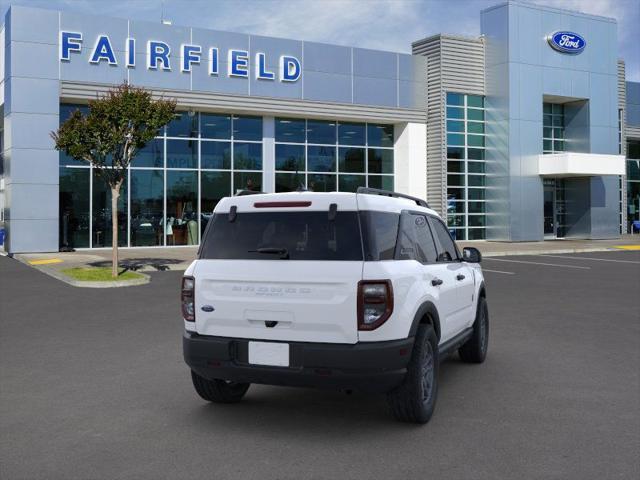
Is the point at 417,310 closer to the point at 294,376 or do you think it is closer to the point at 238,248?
the point at 294,376

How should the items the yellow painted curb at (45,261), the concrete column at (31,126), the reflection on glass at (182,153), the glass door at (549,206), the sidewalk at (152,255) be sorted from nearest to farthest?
the sidewalk at (152,255)
the yellow painted curb at (45,261)
the concrete column at (31,126)
the reflection on glass at (182,153)
the glass door at (549,206)

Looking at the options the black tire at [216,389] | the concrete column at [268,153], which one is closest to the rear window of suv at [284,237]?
the black tire at [216,389]

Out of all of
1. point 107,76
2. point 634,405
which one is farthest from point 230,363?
point 107,76

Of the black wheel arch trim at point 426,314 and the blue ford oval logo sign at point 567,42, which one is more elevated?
the blue ford oval logo sign at point 567,42

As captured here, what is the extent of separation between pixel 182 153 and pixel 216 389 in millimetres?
21443

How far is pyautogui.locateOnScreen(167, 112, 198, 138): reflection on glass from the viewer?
2588 centimetres

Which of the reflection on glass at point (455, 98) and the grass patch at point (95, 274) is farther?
the reflection on glass at point (455, 98)

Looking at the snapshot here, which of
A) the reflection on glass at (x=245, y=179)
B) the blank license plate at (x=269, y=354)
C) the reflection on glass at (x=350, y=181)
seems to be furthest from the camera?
the reflection on glass at (x=350, y=181)

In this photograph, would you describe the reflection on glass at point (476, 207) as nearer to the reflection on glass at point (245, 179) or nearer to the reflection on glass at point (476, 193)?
the reflection on glass at point (476, 193)

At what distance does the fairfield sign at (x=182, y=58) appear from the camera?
A: 2328 cm

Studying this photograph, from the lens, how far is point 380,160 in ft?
99.3

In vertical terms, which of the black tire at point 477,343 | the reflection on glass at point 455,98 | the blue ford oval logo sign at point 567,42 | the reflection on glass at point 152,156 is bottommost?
the black tire at point 477,343

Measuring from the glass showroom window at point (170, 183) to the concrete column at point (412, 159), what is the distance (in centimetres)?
655

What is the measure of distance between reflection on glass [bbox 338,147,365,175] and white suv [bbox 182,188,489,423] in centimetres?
2410
